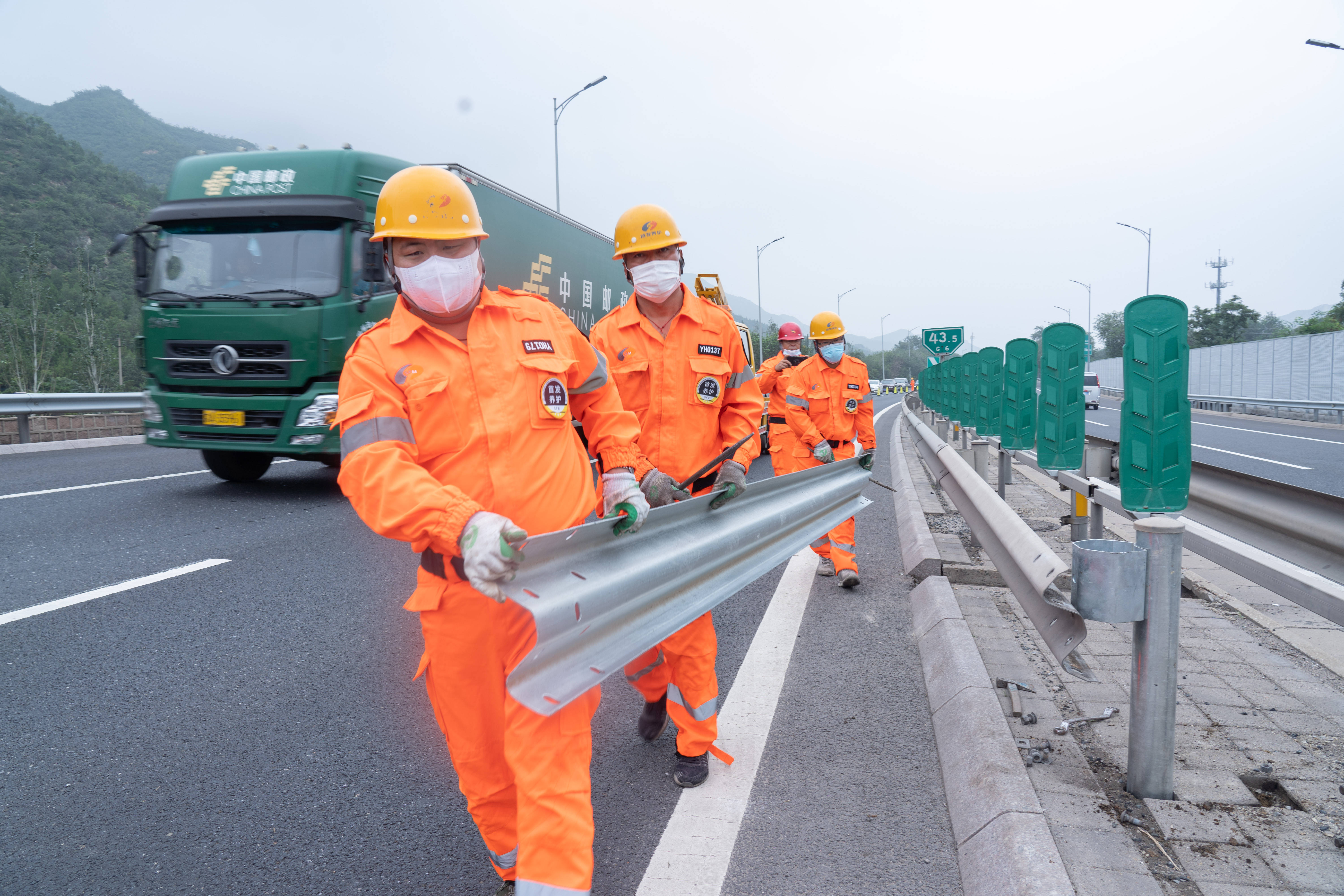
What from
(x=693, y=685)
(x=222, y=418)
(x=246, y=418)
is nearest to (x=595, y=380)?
(x=693, y=685)

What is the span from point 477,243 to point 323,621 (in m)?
3.32

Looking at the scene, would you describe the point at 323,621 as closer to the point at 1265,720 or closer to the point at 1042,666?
the point at 1042,666

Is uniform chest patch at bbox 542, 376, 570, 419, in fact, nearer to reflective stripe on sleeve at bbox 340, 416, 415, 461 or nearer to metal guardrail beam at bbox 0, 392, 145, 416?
reflective stripe on sleeve at bbox 340, 416, 415, 461

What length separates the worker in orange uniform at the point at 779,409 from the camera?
262 inches

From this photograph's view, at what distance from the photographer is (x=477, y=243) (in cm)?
234

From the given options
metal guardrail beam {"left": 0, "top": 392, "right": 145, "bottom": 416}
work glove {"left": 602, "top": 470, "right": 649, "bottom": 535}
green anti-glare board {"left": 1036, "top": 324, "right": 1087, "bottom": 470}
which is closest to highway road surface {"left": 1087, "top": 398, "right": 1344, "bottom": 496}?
green anti-glare board {"left": 1036, "top": 324, "right": 1087, "bottom": 470}

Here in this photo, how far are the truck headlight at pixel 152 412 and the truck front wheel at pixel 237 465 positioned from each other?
869mm

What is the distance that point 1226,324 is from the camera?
Answer: 65688 millimetres

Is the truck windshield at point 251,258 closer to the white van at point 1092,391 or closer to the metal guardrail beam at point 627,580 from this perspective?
the metal guardrail beam at point 627,580

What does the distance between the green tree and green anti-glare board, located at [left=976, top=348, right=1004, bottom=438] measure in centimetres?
6507

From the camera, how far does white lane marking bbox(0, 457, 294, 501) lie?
8.16 meters

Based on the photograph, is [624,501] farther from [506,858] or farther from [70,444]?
[70,444]

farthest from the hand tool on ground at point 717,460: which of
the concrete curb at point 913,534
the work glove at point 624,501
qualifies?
the concrete curb at point 913,534

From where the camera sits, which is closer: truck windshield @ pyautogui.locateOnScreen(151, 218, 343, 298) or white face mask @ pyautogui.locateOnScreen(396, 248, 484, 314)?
white face mask @ pyautogui.locateOnScreen(396, 248, 484, 314)
